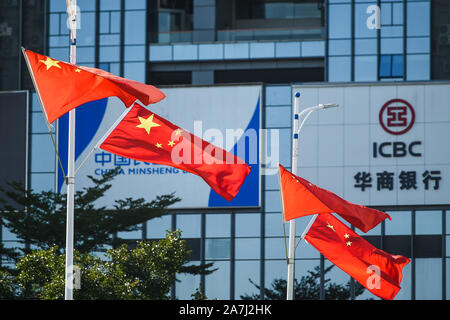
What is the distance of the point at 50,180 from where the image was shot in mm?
50594

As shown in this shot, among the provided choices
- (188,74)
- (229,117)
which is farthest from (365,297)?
(188,74)

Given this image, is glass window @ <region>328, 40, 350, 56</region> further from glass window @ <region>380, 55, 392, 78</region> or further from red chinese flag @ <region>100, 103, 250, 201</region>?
red chinese flag @ <region>100, 103, 250, 201</region>

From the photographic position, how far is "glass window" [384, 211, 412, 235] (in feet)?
158

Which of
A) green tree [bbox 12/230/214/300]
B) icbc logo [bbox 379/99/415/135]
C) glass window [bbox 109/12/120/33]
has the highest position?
glass window [bbox 109/12/120/33]

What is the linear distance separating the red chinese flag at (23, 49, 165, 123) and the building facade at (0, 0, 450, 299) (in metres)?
28.6

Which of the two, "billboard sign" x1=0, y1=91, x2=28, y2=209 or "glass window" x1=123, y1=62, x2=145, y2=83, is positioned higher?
"glass window" x1=123, y1=62, x2=145, y2=83

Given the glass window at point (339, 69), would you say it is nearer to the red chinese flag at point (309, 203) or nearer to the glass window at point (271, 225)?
the glass window at point (271, 225)

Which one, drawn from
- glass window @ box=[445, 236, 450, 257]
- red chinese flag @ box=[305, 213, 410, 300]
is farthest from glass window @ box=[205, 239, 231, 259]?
red chinese flag @ box=[305, 213, 410, 300]

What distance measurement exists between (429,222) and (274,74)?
12801mm
